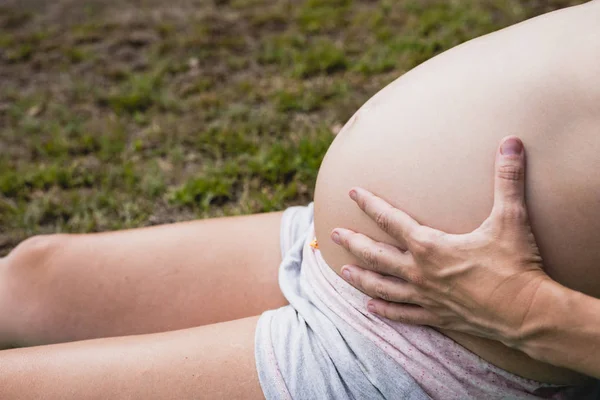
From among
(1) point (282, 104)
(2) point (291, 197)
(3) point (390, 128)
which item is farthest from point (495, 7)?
(3) point (390, 128)

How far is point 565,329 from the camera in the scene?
815mm

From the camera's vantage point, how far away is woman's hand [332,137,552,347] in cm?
86

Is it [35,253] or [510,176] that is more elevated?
[510,176]

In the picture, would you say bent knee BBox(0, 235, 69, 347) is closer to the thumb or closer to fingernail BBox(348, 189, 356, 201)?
fingernail BBox(348, 189, 356, 201)

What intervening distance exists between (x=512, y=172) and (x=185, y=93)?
228 centimetres

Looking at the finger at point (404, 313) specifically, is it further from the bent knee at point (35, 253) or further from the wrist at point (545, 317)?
the bent knee at point (35, 253)

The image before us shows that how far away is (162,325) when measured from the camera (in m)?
1.28

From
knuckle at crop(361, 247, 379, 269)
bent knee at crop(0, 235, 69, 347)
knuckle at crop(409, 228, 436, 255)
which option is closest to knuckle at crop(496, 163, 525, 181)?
knuckle at crop(409, 228, 436, 255)

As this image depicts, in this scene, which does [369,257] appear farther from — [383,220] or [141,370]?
[141,370]

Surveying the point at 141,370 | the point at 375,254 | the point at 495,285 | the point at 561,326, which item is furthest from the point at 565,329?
the point at 141,370

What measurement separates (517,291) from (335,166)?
480 millimetres

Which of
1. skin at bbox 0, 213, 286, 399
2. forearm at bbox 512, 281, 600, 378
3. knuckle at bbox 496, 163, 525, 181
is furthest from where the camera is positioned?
skin at bbox 0, 213, 286, 399

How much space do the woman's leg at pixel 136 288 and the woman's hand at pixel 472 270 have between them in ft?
1.26

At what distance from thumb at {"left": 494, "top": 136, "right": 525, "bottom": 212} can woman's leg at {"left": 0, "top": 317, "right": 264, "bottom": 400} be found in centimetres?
54
